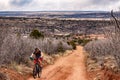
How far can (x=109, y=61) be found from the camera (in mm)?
28594

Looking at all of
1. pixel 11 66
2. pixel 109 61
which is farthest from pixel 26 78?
pixel 109 61

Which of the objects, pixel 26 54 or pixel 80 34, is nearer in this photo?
pixel 26 54

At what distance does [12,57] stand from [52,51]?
2209cm

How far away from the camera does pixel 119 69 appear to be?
75.6ft

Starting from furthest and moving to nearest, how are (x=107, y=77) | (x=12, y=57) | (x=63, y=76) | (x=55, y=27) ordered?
(x=55, y=27)
(x=12, y=57)
(x=63, y=76)
(x=107, y=77)

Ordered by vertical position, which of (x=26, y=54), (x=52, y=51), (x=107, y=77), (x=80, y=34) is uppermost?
(x=107, y=77)

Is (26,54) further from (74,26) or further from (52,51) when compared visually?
(74,26)

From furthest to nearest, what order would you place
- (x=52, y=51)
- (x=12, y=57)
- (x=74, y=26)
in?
(x=74, y=26) < (x=52, y=51) < (x=12, y=57)

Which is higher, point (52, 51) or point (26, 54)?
point (26, 54)

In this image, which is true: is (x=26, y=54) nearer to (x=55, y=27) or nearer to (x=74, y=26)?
(x=55, y=27)

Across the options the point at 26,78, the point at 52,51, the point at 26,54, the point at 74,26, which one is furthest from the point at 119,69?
the point at 74,26

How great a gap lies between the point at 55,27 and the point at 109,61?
104 metres

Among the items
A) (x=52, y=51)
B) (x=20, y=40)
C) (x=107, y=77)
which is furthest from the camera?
(x=52, y=51)

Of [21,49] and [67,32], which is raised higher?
[21,49]
